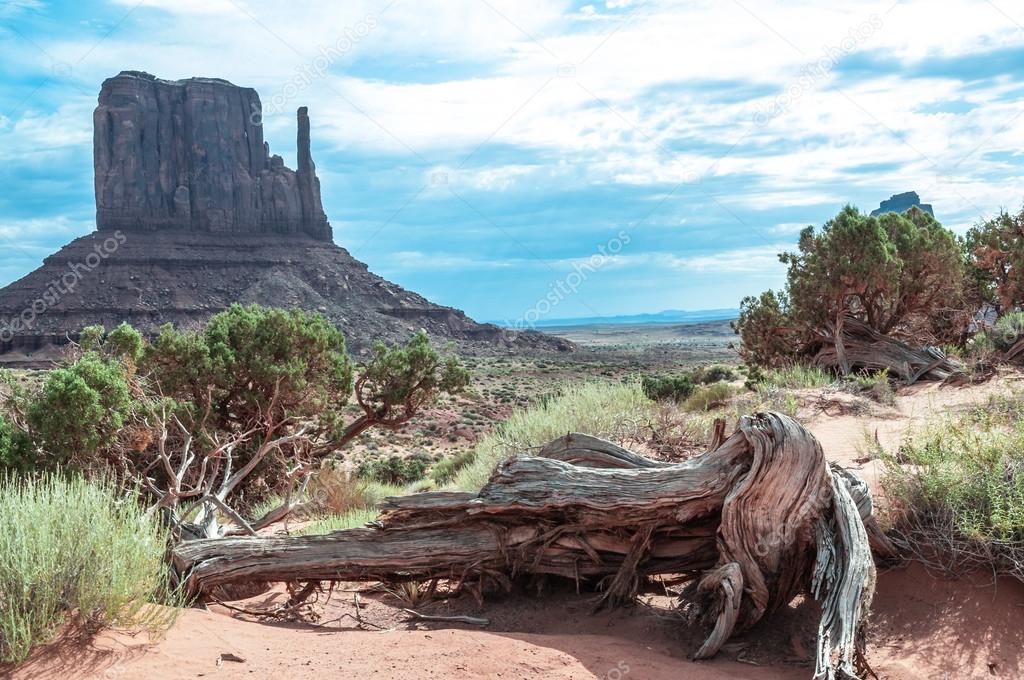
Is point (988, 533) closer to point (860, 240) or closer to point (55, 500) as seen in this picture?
point (55, 500)

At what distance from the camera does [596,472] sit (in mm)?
5973

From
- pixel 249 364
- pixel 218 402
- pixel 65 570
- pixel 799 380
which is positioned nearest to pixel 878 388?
pixel 799 380

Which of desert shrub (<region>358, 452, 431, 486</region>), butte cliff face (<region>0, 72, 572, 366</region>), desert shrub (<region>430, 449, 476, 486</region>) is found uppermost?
butte cliff face (<region>0, 72, 572, 366</region>)

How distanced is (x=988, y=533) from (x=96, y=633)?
5665mm

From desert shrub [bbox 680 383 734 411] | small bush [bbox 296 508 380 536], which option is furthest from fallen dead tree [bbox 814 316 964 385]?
small bush [bbox 296 508 380 536]

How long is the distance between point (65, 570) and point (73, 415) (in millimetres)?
5217

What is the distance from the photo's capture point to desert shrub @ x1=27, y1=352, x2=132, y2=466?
8.98 metres

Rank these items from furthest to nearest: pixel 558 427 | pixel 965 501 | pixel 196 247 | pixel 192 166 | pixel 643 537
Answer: pixel 192 166 → pixel 196 247 → pixel 558 427 → pixel 643 537 → pixel 965 501

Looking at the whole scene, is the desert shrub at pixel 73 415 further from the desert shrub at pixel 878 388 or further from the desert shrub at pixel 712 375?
the desert shrub at pixel 712 375

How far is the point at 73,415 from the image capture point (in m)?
9.02

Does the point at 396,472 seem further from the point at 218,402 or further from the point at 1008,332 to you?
the point at 1008,332

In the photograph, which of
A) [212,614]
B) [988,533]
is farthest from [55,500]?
[988,533]

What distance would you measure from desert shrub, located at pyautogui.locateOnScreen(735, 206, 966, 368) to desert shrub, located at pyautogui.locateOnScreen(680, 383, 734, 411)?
10.1 ft

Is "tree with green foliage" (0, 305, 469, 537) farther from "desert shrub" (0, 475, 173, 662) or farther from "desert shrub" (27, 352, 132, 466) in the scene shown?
"desert shrub" (0, 475, 173, 662)
